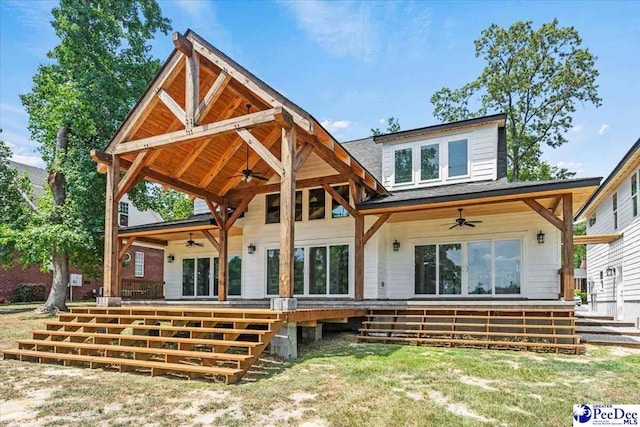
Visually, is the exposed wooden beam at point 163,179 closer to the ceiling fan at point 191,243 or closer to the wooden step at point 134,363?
the ceiling fan at point 191,243

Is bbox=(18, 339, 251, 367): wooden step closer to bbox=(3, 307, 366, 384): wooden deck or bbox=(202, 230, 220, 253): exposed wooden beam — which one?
bbox=(3, 307, 366, 384): wooden deck

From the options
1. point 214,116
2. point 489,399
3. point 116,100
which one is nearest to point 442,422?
point 489,399

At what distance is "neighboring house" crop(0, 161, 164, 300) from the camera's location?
2236 cm

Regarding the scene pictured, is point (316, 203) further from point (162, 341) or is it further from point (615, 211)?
point (615, 211)

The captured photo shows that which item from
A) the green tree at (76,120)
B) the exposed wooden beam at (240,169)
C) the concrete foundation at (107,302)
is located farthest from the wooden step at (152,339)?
the green tree at (76,120)

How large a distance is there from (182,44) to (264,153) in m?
2.85

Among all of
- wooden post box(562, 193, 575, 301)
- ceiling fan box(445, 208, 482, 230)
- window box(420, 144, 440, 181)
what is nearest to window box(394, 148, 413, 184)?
window box(420, 144, 440, 181)

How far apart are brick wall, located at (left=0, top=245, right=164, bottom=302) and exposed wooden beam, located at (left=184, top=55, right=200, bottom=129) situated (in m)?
12.2

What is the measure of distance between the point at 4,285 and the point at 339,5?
70.7 ft

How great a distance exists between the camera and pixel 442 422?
3922 millimetres

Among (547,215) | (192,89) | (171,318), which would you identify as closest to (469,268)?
(547,215)

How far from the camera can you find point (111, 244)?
900 centimetres

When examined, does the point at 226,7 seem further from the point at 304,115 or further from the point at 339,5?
the point at 304,115

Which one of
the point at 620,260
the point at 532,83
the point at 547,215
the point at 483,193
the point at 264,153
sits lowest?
the point at 620,260
